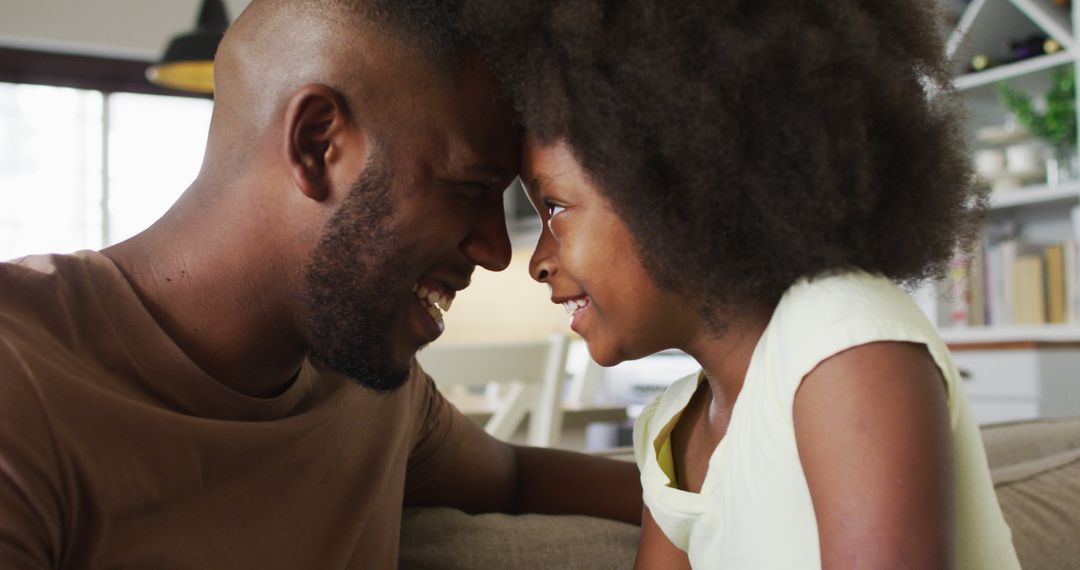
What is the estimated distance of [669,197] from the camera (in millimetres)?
962

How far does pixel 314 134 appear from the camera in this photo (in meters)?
1.18

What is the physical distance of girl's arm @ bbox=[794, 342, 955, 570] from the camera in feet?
2.39

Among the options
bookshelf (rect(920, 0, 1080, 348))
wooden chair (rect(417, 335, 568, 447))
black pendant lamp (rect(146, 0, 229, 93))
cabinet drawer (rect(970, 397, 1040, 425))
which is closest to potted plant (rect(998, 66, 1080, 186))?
bookshelf (rect(920, 0, 1080, 348))

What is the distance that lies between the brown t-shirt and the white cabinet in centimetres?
257

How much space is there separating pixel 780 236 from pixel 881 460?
0.24 meters

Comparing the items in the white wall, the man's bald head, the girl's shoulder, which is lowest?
the girl's shoulder

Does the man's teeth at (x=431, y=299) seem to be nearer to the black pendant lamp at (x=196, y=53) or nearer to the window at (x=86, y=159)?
the black pendant lamp at (x=196, y=53)

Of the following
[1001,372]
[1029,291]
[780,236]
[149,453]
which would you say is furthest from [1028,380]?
[149,453]

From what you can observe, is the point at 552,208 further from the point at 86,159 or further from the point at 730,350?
the point at 86,159

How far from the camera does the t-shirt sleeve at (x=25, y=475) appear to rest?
788mm

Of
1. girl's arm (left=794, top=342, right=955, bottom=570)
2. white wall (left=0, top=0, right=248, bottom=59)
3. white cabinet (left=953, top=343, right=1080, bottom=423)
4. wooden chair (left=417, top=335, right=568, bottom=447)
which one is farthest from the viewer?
white wall (left=0, top=0, right=248, bottom=59)

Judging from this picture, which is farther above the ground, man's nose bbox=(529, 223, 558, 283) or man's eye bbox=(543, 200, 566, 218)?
man's eye bbox=(543, 200, 566, 218)

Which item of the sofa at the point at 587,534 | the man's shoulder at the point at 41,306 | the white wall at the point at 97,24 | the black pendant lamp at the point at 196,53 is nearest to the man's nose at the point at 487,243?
the sofa at the point at 587,534

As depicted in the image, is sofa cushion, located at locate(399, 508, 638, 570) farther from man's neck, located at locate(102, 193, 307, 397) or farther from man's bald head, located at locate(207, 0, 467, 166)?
man's bald head, located at locate(207, 0, 467, 166)
